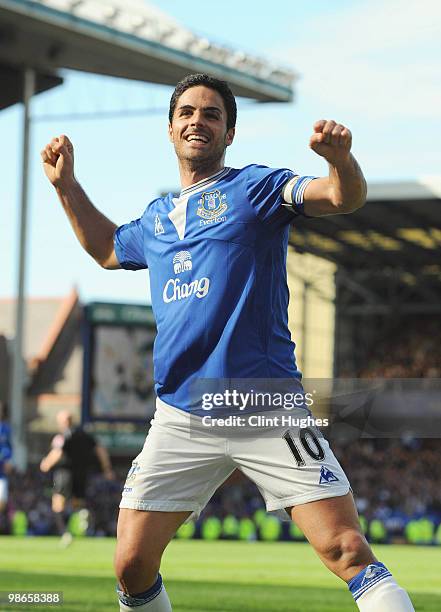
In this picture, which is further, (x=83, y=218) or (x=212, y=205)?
(x=83, y=218)

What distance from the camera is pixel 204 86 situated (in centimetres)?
525

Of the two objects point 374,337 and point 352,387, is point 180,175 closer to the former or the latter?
point 352,387

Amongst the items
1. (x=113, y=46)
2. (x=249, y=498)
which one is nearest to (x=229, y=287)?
(x=249, y=498)

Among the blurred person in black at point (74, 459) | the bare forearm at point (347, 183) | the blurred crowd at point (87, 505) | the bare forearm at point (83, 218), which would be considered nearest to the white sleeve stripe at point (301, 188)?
the bare forearm at point (347, 183)

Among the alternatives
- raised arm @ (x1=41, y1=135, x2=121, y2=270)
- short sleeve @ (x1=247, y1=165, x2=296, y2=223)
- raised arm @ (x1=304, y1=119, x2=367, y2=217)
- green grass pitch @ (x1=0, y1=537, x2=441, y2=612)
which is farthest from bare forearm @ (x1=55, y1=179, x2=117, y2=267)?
green grass pitch @ (x1=0, y1=537, x2=441, y2=612)

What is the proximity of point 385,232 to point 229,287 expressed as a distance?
31.6m

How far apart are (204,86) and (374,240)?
33.1 m

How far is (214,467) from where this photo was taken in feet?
16.7

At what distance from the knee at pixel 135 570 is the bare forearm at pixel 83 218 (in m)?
1.50

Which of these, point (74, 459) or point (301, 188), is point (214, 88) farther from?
point (74, 459)

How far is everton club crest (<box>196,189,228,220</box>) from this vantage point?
509cm

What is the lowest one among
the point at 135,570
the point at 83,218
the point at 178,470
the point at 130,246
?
the point at 135,570

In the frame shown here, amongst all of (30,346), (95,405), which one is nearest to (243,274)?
(95,405)

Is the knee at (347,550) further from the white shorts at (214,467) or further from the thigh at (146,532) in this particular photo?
the thigh at (146,532)
